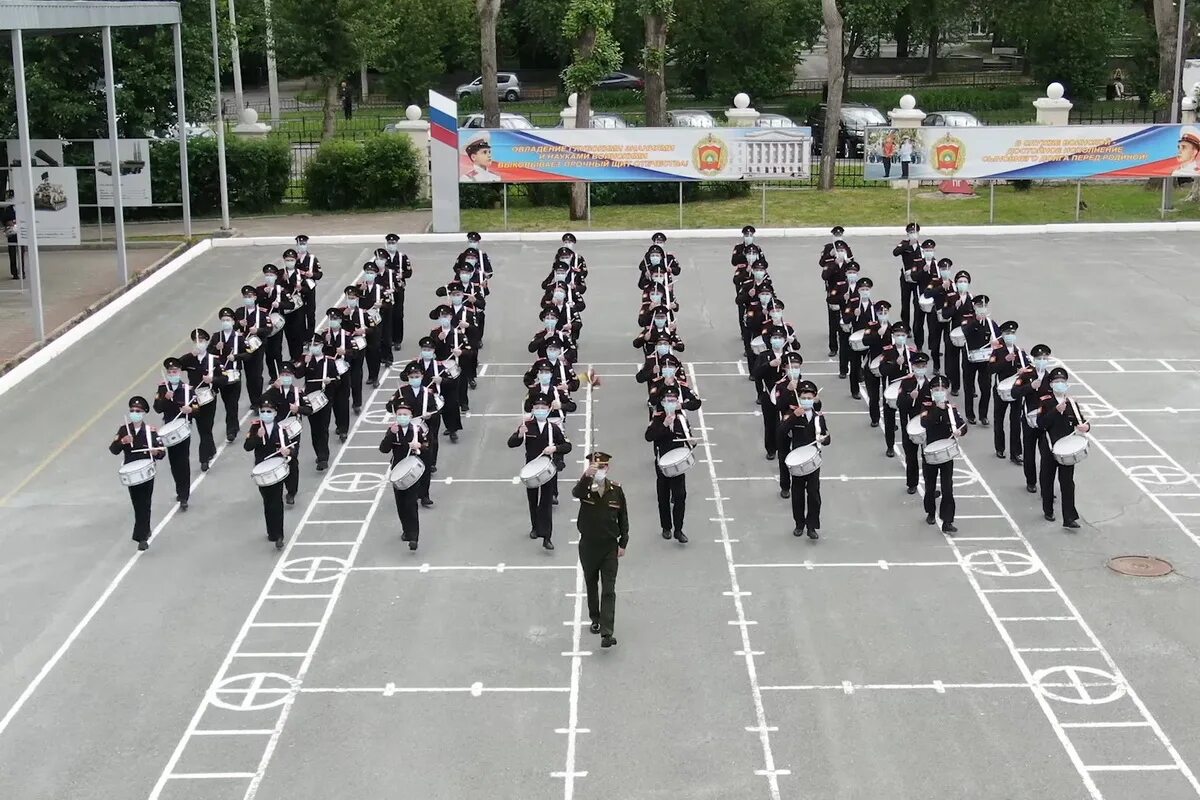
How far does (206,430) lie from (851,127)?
33085 mm

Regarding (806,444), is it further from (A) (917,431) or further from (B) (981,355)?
(B) (981,355)

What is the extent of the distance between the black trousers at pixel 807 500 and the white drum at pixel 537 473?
2.44 m

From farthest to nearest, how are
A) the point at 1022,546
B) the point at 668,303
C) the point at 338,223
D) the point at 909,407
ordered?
the point at 338,223
the point at 668,303
the point at 909,407
the point at 1022,546

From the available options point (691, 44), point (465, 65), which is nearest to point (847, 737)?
point (691, 44)

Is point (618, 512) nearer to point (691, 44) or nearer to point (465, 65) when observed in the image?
point (691, 44)

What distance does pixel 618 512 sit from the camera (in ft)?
44.1

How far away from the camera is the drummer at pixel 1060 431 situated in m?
16.3

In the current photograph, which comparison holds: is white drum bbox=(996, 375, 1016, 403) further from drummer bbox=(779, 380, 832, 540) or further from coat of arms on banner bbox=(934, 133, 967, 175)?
coat of arms on banner bbox=(934, 133, 967, 175)

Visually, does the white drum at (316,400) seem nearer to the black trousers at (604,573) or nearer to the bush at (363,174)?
the black trousers at (604,573)

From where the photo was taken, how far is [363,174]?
124ft

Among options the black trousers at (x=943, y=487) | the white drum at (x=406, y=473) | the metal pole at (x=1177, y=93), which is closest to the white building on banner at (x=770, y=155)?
the metal pole at (x=1177, y=93)

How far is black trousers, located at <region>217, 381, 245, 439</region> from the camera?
19672 mm

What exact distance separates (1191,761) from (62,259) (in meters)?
26.4

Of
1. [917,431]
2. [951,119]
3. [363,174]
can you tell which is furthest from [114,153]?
[951,119]
